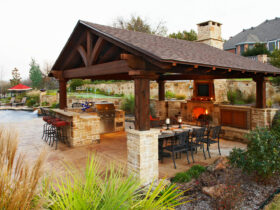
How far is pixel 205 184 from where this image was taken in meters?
4.72

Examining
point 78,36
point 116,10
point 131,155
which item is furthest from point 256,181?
point 116,10

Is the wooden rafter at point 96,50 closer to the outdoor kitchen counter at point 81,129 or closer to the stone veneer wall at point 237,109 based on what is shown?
the outdoor kitchen counter at point 81,129

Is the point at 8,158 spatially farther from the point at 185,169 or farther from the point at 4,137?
the point at 185,169

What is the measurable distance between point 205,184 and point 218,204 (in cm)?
82

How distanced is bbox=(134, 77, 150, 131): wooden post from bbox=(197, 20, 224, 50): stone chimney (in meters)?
8.68

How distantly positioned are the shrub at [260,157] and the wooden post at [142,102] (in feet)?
8.00

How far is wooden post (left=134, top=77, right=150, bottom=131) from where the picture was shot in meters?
4.82

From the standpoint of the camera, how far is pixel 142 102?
4844 mm

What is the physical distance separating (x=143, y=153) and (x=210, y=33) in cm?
971

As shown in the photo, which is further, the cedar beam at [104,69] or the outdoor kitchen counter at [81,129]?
the outdoor kitchen counter at [81,129]

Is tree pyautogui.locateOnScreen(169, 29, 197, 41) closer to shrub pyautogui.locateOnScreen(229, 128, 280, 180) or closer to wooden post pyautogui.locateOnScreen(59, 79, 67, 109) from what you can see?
wooden post pyautogui.locateOnScreen(59, 79, 67, 109)

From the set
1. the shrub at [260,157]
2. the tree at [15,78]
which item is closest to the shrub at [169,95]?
A: the shrub at [260,157]

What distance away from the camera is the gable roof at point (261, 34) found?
98.6 feet

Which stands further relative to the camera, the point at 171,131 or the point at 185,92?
the point at 185,92
